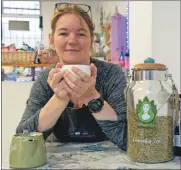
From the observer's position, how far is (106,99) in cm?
94

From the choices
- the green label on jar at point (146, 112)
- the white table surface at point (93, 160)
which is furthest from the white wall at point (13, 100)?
the green label on jar at point (146, 112)

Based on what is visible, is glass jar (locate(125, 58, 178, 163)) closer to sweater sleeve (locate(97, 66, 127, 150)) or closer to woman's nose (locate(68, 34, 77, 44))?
sweater sleeve (locate(97, 66, 127, 150))

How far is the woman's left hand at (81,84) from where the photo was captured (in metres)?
0.68

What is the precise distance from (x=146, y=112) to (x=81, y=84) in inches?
7.6

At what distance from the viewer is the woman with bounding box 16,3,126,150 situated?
73 centimetres

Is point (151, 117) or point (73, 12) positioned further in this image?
point (73, 12)

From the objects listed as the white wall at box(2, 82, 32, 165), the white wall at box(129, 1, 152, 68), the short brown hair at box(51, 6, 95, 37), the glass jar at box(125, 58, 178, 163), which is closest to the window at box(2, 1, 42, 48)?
the white wall at box(2, 82, 32, 165)

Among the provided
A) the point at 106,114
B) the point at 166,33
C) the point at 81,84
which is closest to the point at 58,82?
the point at 81,84

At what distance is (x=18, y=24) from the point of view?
4.66 metres

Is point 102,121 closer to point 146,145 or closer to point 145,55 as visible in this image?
point 146,145

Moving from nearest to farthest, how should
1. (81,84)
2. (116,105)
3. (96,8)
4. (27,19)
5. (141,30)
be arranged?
(81,84), (116,105), (141,30), (96,8), (27,19)

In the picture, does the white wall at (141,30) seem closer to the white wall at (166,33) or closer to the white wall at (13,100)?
the white wall at (166,33)

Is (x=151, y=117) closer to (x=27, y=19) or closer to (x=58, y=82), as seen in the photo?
(x=58, y=82)

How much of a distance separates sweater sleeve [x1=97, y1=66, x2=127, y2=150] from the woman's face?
0.13 meters
